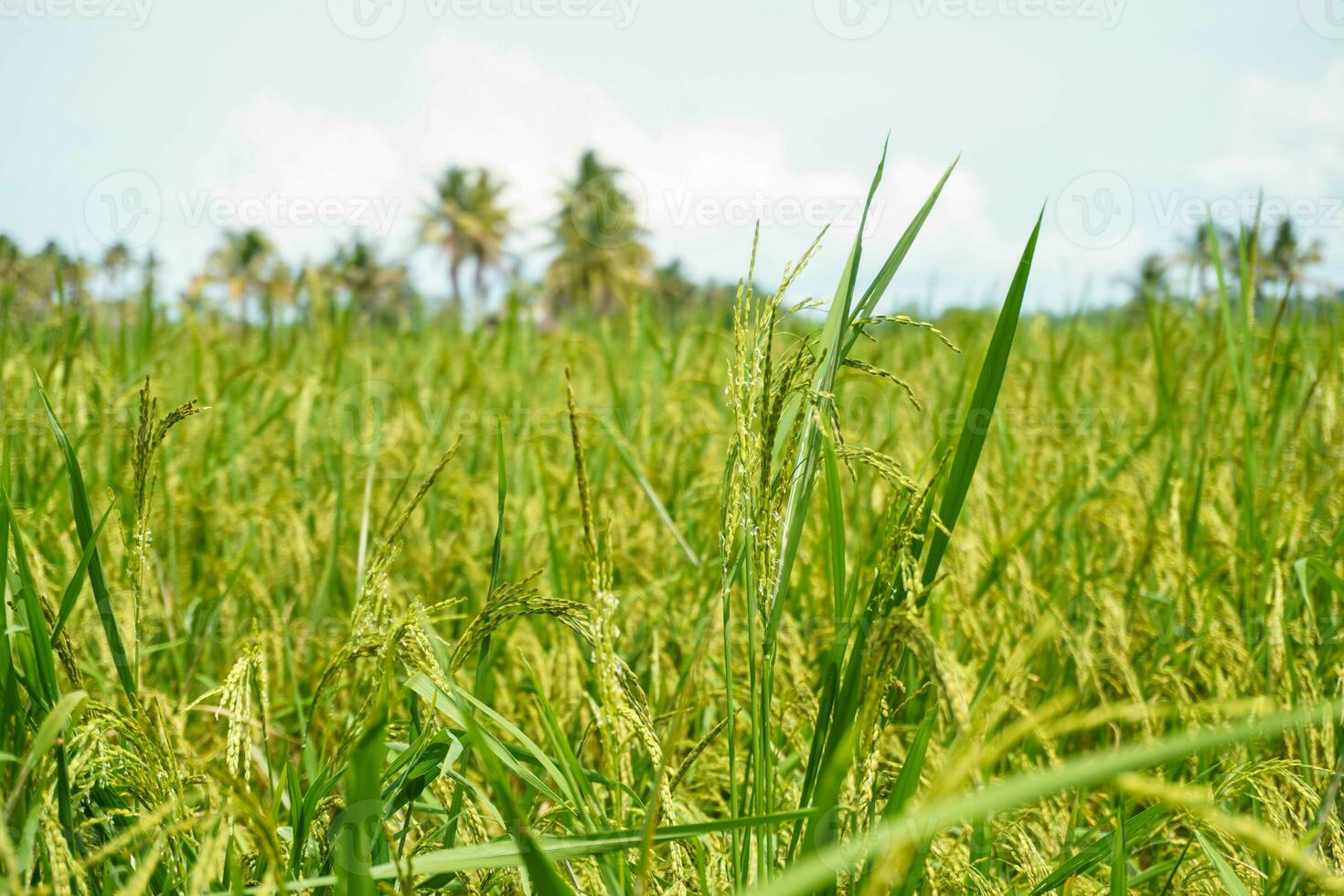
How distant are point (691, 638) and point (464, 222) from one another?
49.7 m

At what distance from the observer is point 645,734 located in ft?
1.82

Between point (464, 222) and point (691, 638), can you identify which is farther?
point (464, 222)

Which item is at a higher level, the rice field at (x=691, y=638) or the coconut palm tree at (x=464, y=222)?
the coconut palm tree at (x=464, y=222)

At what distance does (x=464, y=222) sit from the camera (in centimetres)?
4791

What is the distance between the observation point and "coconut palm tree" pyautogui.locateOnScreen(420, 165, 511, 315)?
157 feet

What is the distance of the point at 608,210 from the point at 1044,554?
71.7ft

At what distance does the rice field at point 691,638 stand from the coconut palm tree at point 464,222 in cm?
4772

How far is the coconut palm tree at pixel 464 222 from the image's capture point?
1890 inches

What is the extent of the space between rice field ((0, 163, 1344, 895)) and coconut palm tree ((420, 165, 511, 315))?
47718mm

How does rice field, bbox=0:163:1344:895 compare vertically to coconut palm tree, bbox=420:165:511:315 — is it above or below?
below

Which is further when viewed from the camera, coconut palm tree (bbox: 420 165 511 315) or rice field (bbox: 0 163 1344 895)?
coconut palm tree (bbox: 420 165 511 315)

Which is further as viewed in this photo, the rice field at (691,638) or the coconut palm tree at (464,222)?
the coconut palm tree at (464,222)

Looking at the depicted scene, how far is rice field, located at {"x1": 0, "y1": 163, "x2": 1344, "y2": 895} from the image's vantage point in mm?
558

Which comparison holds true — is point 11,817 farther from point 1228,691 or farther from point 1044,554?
point 1044,554
